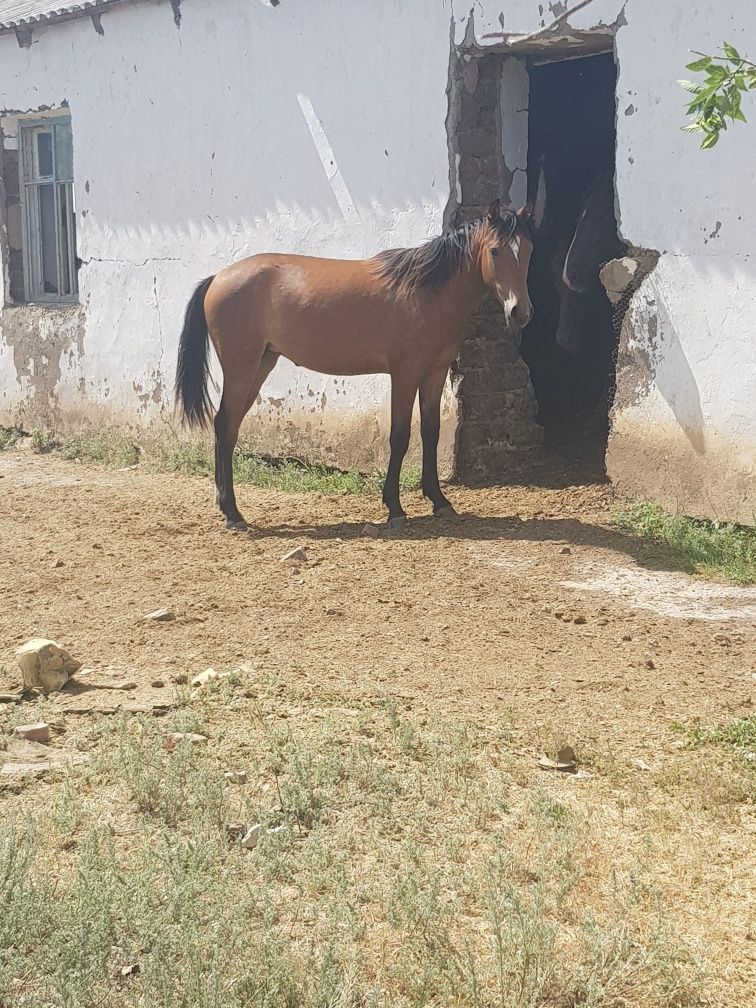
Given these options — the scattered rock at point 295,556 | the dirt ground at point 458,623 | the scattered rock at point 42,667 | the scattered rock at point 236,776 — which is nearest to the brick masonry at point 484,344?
the dirt ground at point 458,623

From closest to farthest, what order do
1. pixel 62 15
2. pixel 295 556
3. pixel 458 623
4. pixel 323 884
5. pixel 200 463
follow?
pixel 323 884, pixel 458 623, pixel 295 556, pixel 200 463, pixel 62 15

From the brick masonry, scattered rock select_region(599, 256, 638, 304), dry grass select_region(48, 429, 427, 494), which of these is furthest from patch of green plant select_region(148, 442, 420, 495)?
scattered rock select_region(599, 256, 638, 304)

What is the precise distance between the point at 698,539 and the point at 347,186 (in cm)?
351

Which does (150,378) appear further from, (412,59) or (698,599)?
(698,599)

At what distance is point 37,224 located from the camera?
11.4 m

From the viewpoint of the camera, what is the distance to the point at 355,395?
335 inches

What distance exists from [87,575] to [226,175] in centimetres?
409

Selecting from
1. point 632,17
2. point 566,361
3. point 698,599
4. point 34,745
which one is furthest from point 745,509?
point 34,745

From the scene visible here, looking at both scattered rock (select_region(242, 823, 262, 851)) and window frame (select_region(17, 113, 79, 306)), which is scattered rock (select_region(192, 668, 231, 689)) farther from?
window frame (select_region(17, 113, 79, 306))

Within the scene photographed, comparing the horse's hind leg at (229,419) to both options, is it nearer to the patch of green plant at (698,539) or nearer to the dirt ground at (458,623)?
the dirt ground at (458,623)

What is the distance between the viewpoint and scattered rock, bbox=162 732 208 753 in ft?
13.2

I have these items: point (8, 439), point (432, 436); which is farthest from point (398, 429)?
point (8, 439)

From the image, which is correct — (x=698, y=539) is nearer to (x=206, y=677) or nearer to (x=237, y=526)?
(x=237, y=526)

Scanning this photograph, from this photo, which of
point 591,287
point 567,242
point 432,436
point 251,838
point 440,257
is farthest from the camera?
point 567,242
